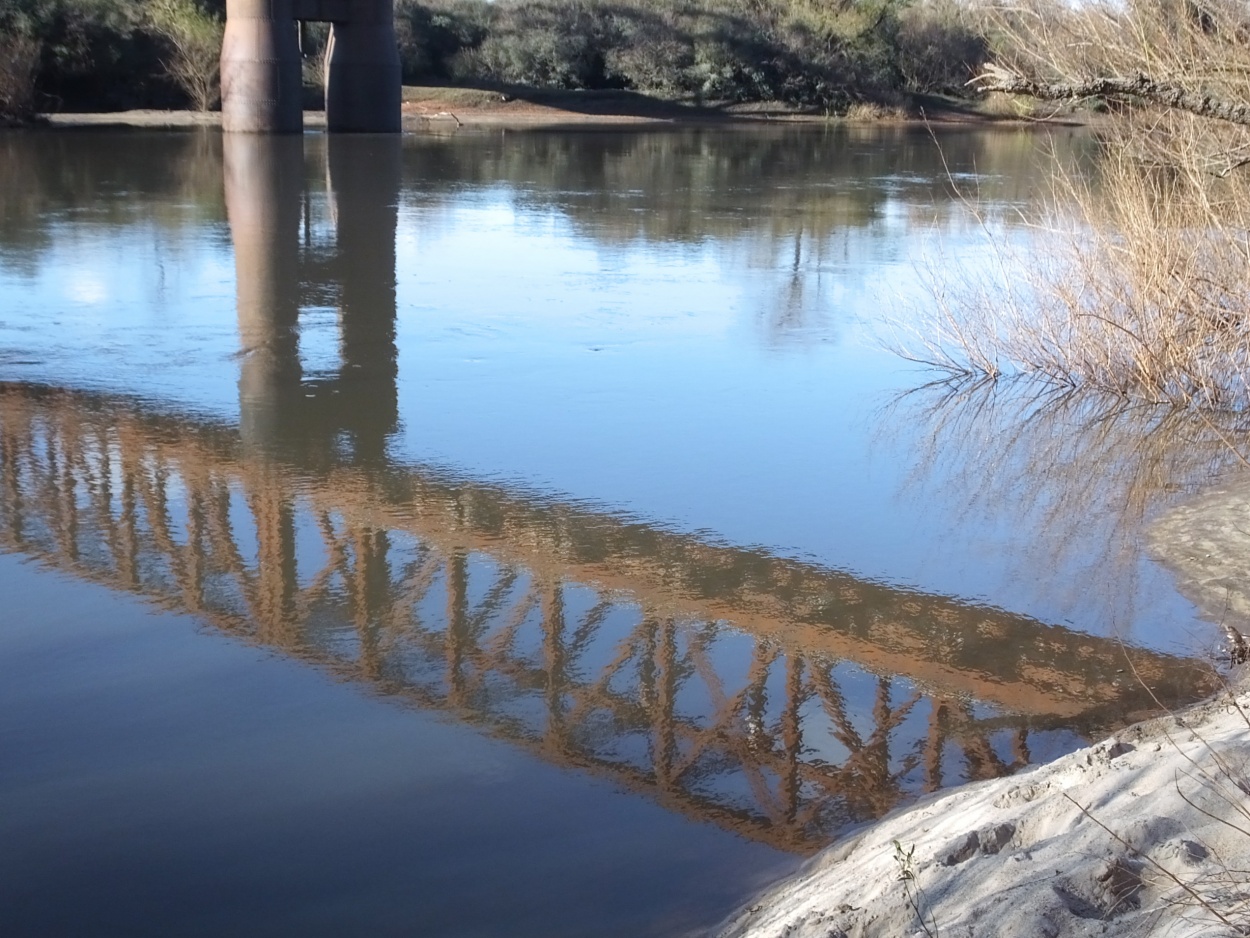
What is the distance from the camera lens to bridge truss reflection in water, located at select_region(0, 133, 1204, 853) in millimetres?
5020

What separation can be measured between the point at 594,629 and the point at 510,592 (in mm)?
497

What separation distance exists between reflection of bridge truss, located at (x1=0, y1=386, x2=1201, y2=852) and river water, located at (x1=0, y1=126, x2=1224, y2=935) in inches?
0.8

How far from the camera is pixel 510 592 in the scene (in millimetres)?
6273

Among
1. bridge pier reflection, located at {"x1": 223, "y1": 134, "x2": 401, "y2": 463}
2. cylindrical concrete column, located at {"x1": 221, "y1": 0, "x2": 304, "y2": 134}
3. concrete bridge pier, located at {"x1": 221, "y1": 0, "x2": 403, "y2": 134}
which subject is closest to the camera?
bridge pier reflection, located at {"x1": 223, "y1": 134, "x2": 401, "y2": 463}

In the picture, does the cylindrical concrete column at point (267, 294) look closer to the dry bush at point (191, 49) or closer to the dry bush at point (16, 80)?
the dry bush at point (16, 80)

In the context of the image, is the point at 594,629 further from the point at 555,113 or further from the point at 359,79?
the point at 555,113

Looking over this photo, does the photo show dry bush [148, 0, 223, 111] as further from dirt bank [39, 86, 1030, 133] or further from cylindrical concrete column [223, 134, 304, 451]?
cylindrical concrete column [223, 134, 304, 451]

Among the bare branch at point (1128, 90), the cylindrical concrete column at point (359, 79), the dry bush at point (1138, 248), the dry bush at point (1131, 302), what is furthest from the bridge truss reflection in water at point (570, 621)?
the cylindrical concrete column at point (359, 79)

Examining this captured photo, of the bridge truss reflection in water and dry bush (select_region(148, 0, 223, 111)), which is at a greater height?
dry bush (select_region(148, 0, 223, 111))

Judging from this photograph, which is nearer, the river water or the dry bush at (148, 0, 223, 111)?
the river water

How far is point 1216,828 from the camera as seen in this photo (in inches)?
133

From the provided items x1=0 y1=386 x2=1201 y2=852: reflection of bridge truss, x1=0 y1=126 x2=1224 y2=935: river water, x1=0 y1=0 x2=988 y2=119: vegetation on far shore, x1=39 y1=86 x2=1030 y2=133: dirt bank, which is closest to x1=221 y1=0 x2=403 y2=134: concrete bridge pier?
x1=39 y1=86 x2=1030 y2=133: dirt bank

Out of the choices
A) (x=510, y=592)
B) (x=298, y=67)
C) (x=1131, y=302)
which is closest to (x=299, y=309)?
(x=510, y=592)

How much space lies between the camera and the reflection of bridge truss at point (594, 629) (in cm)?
499
